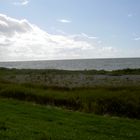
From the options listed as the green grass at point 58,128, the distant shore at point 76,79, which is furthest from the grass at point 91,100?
the distant shore at point 76,79

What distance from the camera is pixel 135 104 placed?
1730cm

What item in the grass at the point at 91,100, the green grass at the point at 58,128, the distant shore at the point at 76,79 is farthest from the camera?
the distant shore at the point at 76,79

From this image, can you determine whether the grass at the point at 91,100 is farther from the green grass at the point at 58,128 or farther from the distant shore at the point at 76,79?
the distant shore at the point at 76,79

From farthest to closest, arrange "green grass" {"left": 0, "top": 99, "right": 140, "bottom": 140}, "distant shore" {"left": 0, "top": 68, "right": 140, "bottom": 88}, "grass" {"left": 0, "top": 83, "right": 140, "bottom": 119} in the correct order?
1. "distant shore" {"left": 0, "top": 68, "right": 140, "bottom": 88}
2. "grass" {"left": 0, "top": 83, "right": 140, "bottom": 119}
3. "green grass" {"left": 0, "top": 99, "right": 140, "bottom": 140}

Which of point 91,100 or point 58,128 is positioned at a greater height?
point 58,128

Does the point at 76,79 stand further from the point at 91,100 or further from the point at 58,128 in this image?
the point at 58,128

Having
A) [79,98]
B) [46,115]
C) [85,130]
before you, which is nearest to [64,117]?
[46,115]

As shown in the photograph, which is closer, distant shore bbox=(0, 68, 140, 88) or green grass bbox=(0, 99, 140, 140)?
green grass bbox=(0, 99, 140, 140)

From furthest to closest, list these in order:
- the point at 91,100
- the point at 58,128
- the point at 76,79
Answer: the point at 76,79 < the point at 91,100 < the point at 58,128

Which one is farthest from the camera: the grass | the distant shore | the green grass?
the distant shore

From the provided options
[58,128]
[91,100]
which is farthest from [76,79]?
[58,128]

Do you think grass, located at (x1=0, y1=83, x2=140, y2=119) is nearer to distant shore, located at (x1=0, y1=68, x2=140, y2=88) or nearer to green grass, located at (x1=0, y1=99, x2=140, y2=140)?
green grass, located at (x1=0, y1=99, x2=140, y2=140)

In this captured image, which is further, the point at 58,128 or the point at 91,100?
the point at 91,100

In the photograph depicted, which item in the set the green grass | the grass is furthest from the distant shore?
the green grass
